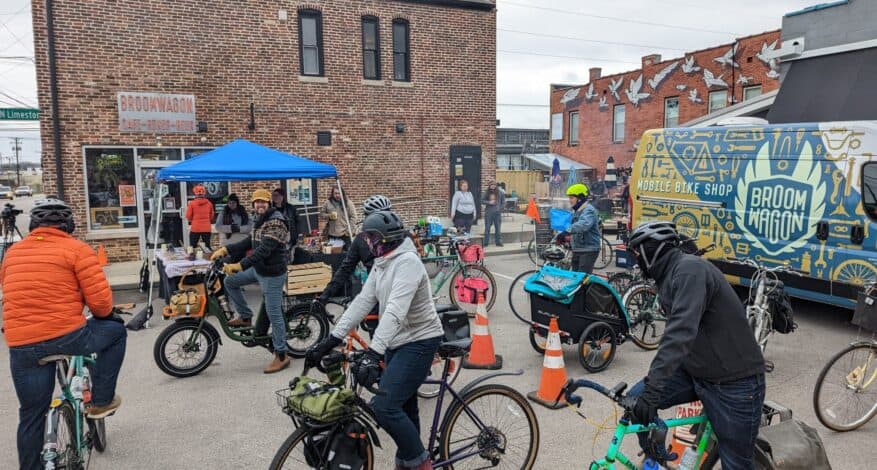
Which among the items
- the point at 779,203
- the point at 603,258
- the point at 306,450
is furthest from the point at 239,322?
the point at 603,258

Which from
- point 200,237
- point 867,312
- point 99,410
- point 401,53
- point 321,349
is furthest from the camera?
point 401,53

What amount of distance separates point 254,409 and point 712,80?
25881 millimetres

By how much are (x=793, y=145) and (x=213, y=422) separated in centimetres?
797

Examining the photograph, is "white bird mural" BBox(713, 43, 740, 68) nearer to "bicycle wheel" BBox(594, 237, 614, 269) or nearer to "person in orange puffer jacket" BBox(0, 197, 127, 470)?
"bicycle wheel" BBox(594, 237, 614, 269)

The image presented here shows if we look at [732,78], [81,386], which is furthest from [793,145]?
[732,78]

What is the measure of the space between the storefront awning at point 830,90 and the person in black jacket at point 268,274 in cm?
956

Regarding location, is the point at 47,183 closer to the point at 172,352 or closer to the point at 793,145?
the point at 172,352

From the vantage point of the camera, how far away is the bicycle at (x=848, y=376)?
5.06m

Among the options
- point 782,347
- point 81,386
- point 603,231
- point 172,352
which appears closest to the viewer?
point 81,386

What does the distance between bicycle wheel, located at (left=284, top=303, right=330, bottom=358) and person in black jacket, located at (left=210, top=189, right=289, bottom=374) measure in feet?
0.78

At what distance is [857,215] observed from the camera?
7891 mm

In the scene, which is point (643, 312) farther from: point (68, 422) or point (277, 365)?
point (68, 422)

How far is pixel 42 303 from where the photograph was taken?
392cm

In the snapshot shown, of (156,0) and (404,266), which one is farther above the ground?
(156,0)
